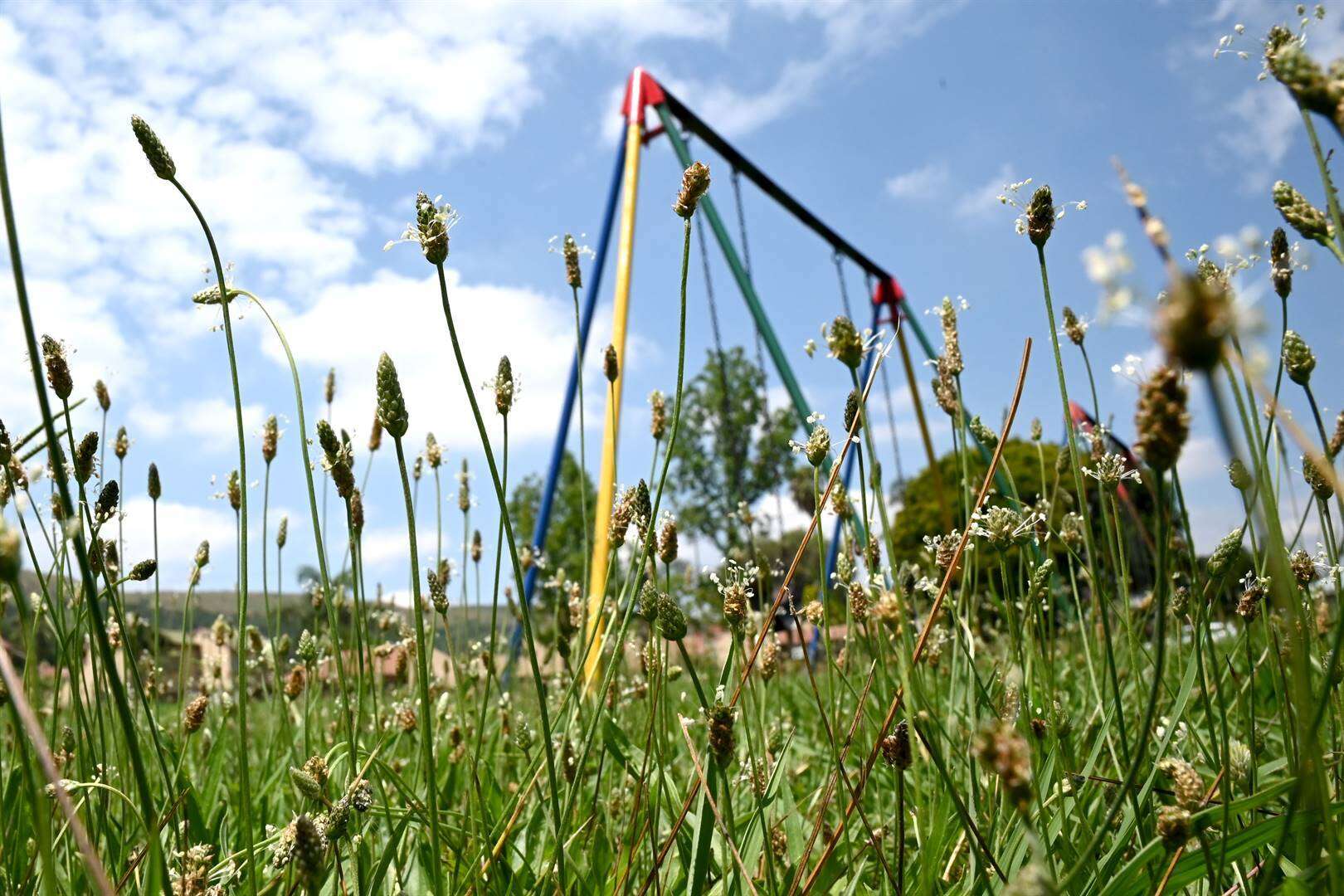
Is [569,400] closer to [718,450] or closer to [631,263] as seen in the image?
[631,263]

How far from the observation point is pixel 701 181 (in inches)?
43.6

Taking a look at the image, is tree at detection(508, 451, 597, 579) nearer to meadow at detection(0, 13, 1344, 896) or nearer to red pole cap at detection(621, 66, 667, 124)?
red pole cap at detection(621, 66, 667, 124)

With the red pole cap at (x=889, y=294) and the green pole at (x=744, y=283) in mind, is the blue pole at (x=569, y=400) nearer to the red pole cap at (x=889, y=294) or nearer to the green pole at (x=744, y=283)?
the green pole at (x=744, y=283)

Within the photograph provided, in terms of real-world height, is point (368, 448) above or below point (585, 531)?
above

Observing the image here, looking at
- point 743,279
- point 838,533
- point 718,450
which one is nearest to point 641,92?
point 743,279

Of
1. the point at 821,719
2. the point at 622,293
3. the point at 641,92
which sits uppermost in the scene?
the point at 641,92

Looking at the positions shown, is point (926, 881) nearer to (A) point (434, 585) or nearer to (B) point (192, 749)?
(A) point (434, 585)

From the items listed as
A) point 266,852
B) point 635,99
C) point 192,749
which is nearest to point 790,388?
point 635,99

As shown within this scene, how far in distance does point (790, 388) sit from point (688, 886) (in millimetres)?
5609

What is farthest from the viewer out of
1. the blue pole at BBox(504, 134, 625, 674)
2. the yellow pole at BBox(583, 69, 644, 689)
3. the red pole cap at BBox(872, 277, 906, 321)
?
the red pole cap at BBox(872, 277, 906, 321)

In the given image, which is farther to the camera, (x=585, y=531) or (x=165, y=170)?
(x=585, y=531)

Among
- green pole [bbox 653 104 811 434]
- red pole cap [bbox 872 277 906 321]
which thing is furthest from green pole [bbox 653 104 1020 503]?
red pole cap [bbox 872 277 906 321]

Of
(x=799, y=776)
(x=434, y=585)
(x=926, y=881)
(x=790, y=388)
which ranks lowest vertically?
(x=799, y=776)

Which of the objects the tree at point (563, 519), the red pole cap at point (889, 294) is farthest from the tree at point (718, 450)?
the red pole cap at point (889, 294)
